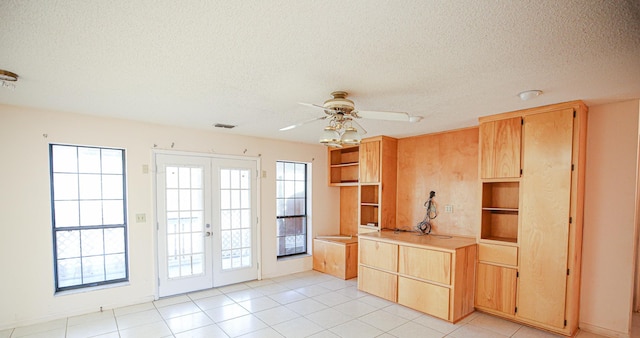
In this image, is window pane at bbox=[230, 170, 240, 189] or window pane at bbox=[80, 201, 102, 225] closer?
window pane at bbox=[80, 201, 102, 225]

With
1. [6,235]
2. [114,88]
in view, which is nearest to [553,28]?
[114,88]

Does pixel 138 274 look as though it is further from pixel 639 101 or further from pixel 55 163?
pixel 639 101

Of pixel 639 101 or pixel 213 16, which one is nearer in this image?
pixel 213 16

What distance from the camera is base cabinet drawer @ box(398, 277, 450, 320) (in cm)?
353

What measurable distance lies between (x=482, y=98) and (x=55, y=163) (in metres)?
5.11

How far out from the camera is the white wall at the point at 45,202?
3.23m

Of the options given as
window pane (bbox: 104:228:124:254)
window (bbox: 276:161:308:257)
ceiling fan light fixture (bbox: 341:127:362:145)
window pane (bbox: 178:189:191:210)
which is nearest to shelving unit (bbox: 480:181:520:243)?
ceiling fan light fixture (bbox: 341:127:362:145)

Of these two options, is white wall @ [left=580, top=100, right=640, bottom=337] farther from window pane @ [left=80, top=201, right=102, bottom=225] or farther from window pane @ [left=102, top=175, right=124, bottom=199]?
window pane @ [left=80, top=201, right=102, bottom=225]

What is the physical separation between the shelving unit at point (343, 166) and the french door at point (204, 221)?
1.81m

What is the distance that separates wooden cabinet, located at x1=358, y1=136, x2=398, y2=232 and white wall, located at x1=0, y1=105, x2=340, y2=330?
8.71 ft

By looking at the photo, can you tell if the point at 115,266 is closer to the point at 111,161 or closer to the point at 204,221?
the point at 204,221

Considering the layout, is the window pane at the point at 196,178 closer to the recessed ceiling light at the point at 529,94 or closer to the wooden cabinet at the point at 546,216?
the recessed ceiling light at the point at 529,94

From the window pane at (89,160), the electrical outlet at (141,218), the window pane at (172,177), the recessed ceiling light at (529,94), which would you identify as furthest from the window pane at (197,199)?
the recessed ceiling light at (529,94)

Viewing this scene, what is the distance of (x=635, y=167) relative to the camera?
2.97 metres
